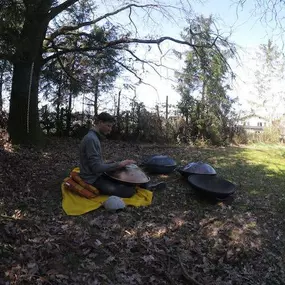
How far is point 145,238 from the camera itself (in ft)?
13.7

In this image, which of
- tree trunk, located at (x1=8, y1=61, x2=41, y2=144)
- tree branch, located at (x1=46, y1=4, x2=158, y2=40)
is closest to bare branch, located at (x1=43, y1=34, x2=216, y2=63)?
tree branch, located at (x1=46, y1=4, x2=158, y2=40)

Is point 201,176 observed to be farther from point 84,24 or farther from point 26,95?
point 84,24

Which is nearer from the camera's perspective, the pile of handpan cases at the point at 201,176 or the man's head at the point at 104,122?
the man's head at the point at 104,122

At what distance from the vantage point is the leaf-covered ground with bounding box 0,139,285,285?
341 cm

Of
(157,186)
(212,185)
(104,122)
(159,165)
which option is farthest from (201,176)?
(104,122)

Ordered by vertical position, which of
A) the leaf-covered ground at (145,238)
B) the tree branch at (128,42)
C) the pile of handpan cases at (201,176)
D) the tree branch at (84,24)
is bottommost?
the leaf-covered ground at (145,238)

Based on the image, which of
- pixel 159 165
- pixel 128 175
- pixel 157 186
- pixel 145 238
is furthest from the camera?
pixel 159 165

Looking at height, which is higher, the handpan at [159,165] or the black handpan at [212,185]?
the handpan at [159,165]

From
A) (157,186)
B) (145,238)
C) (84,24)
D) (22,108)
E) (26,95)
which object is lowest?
(145,238)

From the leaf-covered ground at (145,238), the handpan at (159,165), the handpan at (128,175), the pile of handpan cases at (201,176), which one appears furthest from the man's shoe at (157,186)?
the handpan at (159,165)

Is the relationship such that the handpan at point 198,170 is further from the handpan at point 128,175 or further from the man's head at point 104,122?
the man's head at point 104,122

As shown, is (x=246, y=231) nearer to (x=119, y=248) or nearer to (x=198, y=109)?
(x=119, y=248)

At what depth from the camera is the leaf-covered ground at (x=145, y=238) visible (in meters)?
3.41

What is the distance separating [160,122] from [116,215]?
813cm
